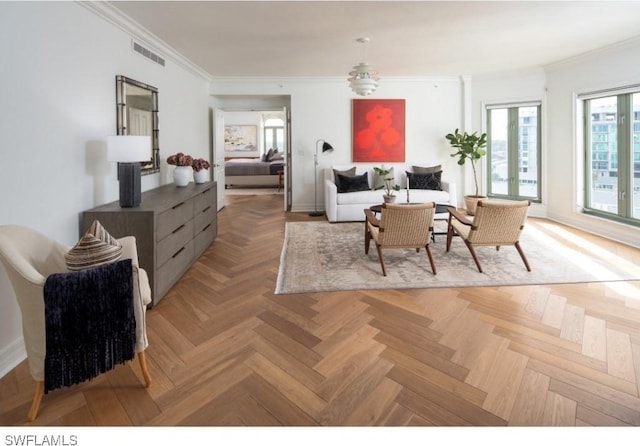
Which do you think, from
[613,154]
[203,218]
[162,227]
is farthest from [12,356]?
[613,154]

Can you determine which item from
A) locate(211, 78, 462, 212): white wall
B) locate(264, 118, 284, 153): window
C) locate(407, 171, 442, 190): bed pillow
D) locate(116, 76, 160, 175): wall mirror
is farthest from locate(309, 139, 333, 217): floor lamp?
locate(264, 118, 284, 153): window

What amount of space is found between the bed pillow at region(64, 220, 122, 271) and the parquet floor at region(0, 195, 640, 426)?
0.64 m

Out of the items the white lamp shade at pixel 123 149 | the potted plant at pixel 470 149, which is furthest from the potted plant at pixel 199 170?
the potted plant at pixel 470 149

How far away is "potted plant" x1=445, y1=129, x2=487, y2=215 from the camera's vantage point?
21.6 ft

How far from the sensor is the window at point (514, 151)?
6.62m

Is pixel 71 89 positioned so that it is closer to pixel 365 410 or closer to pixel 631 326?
pixel 365 410

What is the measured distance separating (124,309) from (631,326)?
3180 millimetres

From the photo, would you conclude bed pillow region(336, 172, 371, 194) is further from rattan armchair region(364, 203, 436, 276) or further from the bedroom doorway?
rattan armchair region(364, 203, 436, 276)

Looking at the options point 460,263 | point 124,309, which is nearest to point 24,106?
point 124,309

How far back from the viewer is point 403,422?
5.47 ft

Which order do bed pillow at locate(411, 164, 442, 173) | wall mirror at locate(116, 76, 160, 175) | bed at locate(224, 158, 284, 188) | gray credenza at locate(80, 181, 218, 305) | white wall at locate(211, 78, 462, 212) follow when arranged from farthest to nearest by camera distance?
bed at locate(224, 158, 284, 188)
white wall at locate(211, 78, 462, 212)
bed pillow at locate(411, 164, 442, 173)
wall mirror at locate(116, 76, 160, 175)
gray credenza at locate(80, 181, 218, 305)

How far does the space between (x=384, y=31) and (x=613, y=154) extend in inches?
146

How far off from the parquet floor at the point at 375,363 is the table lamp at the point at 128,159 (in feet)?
2.97
